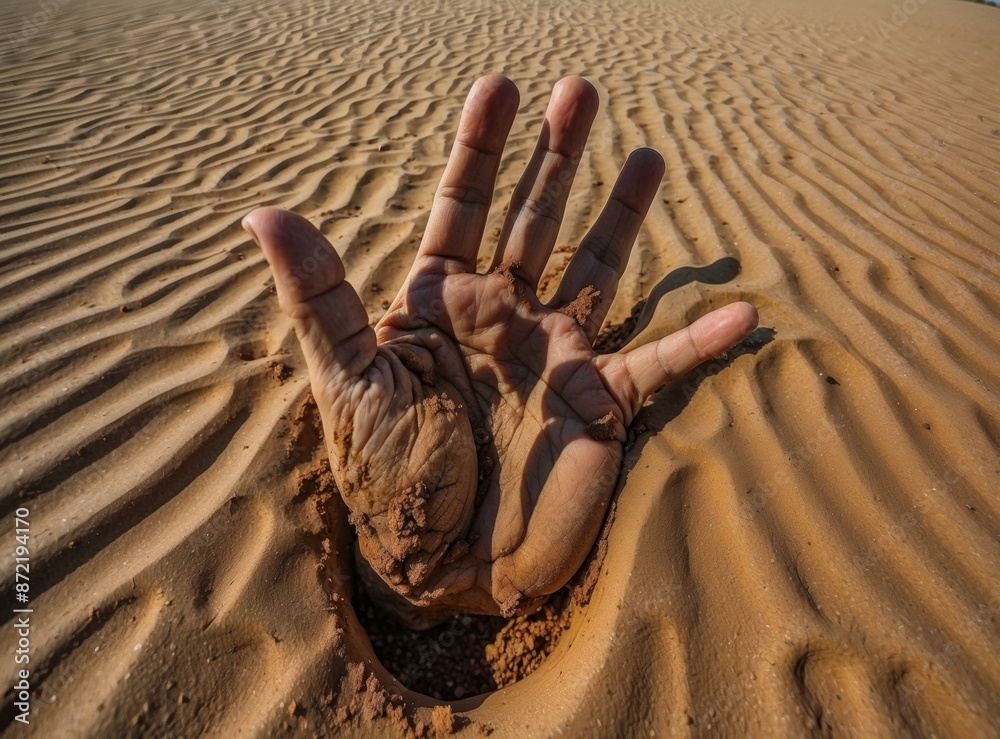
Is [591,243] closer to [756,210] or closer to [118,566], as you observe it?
[756,210]

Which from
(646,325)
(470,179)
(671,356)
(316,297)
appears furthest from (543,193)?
(316,297)

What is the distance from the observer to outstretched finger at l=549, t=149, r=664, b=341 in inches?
84.9

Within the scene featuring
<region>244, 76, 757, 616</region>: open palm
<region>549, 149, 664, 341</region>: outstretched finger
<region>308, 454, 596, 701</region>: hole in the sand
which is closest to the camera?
<region>244, 76, 757, 616</region>: open palm

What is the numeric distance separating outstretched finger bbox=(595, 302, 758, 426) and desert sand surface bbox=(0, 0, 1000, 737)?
11 centimetres

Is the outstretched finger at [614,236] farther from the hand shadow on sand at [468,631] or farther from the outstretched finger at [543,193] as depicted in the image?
the hand shadow on sand at [468,631]

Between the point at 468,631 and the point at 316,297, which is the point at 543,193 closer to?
the point at 316,297

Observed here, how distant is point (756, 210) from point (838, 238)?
18.2 inches

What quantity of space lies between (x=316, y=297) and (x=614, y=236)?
1.28 meters

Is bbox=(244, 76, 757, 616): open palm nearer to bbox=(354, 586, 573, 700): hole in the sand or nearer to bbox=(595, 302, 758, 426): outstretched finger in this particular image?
bbox=(595, 302, 758, 426): outstretched finger

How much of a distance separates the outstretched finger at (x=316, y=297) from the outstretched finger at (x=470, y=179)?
0.55 meters

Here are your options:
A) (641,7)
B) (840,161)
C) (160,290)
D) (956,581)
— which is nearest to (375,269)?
(160,290)

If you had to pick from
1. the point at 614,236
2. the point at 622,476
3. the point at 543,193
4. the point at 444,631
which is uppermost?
the point at 543,193

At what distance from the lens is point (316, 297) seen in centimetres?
142

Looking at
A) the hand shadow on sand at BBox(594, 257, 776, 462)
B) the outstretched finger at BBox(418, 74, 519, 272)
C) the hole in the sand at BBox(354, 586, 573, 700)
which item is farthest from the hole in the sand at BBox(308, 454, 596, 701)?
the outstretched finger at BBox(418, 74, 519, 272)
